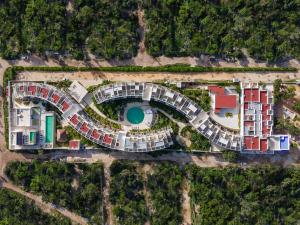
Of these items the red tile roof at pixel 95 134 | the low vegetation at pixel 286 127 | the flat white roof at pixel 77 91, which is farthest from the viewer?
the flat white roof at pixel 77 91

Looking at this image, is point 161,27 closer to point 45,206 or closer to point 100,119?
point 100,119

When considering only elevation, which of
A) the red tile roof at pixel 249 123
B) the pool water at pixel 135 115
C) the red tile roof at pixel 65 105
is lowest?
the red tile roof at pixel 249 123

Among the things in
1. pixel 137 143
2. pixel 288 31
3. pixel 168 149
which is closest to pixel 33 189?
pixel 137 143

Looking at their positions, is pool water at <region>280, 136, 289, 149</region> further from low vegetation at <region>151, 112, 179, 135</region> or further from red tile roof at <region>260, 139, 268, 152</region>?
low vegetation at <region>151, 112, 179, 135</region>

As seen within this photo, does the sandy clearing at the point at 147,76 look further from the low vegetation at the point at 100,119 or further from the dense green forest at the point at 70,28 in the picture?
the low vegetation at the point at 100,119

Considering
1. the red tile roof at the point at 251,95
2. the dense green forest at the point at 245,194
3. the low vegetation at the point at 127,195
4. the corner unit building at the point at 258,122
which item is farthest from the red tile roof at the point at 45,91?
the red tile roof at the point at 251,95

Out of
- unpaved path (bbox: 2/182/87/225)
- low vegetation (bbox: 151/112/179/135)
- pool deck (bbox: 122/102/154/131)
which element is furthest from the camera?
unpaved path (bbox: 2/182/87/225)

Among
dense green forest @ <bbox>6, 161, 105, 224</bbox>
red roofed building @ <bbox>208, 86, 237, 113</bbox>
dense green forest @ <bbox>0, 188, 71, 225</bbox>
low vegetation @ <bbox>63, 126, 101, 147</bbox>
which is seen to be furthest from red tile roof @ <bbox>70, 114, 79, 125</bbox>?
red roofed building @ <bbox>208, 86, 237, 113</bbox>
